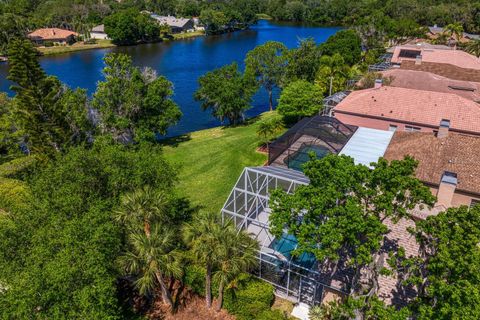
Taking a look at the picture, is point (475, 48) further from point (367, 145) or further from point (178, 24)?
point (178, 24)

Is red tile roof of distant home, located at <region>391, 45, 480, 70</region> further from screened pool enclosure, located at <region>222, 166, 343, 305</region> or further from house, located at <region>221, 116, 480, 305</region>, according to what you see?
screened pool enclosure, located at <region>222, 166, 343, 305</region>

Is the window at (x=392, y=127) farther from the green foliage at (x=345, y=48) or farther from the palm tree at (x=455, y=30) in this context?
the palm tree at (x=455, y=30)

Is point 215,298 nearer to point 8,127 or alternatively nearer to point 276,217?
point 276,217

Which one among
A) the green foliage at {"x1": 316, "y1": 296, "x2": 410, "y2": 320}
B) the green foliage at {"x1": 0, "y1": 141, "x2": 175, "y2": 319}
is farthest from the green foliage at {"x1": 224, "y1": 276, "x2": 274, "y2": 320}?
the green foliage at {"x1": 0, "y1": 141, "x2": 175, "y2": 319}

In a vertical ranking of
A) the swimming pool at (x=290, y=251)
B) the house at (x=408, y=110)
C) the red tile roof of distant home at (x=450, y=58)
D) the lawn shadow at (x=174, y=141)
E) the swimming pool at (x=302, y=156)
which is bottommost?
the lawn shadow at (x=174, y=141)

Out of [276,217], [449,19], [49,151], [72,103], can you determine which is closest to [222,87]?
[72,103]

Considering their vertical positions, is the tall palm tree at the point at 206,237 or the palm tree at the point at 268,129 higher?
the tall palm tree at the point at 206,237

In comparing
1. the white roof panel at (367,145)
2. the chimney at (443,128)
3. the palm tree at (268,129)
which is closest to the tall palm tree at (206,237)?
the white roof panel at (367,145)

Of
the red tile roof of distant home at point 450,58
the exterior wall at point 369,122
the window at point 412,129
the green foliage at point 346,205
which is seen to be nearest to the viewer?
the green foliage at point 346,205
